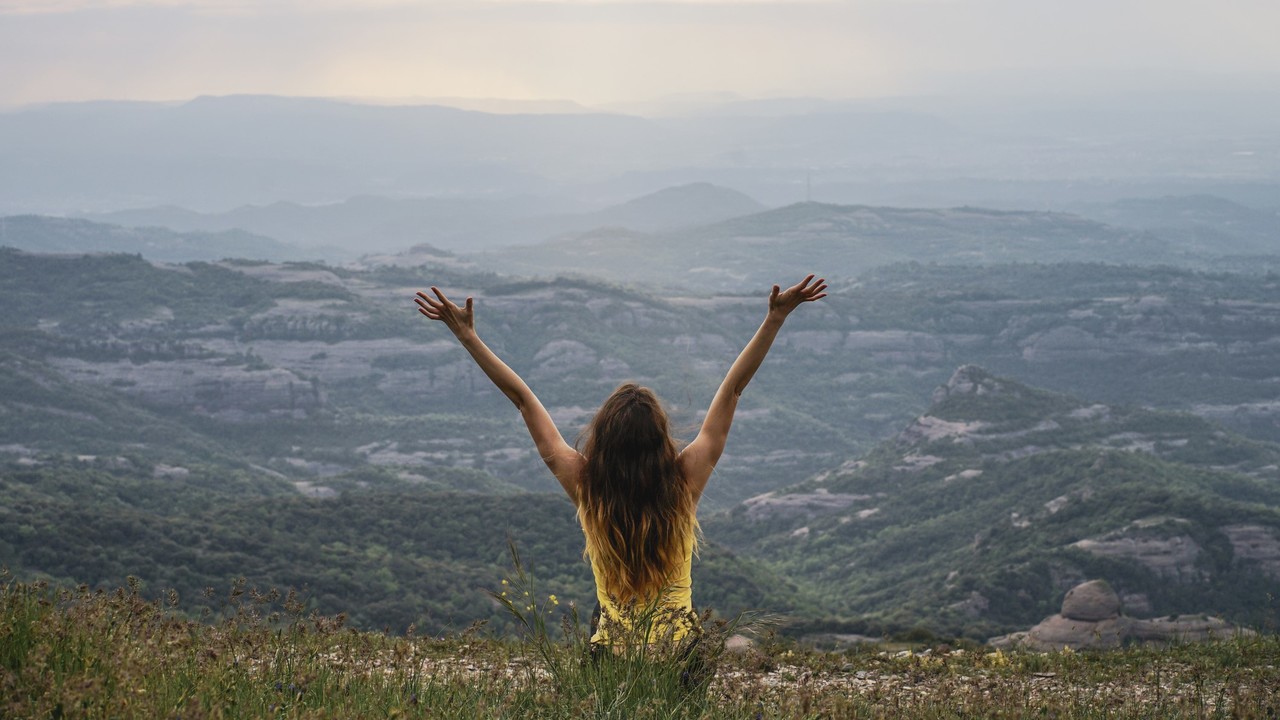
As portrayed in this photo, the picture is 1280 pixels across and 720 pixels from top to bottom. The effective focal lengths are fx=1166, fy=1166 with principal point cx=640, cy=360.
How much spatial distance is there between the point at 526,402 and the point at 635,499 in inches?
41.9

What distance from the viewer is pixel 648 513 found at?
6652 mm

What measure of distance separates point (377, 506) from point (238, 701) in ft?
185

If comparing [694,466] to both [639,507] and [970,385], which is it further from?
[970,385]

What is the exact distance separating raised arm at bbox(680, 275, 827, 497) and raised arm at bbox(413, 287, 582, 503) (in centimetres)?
69

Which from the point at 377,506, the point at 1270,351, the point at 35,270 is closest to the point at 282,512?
the point at 377,506

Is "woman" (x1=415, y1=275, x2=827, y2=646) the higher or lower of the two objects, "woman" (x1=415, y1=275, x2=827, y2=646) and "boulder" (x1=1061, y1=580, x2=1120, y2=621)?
the higher

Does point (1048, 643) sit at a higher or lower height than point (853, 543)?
higher

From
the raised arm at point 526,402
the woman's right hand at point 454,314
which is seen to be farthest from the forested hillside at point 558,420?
the woman's right hand at point 454,314

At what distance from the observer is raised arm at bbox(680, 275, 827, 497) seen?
6828mm

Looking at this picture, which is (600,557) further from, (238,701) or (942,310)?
(942,310)

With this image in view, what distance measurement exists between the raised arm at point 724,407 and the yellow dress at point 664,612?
39 centimetres

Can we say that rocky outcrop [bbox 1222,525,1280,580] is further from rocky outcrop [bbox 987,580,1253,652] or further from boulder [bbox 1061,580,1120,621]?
boulder [bbox 1061,580,1120,621]

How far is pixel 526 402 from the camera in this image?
7285mm

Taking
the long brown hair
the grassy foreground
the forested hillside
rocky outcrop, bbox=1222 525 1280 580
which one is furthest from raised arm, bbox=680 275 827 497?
rocky outcrop, bbox=1222 525 1280 580
